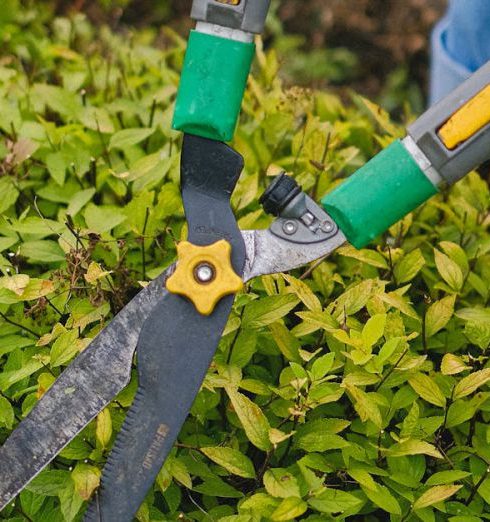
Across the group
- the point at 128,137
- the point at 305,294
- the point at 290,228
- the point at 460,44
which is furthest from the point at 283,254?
the point at 460,44

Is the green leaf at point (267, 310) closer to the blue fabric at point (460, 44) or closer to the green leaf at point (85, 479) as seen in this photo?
the green leaf at point (85, 479)

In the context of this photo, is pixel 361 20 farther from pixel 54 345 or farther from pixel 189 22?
pixel 54 345

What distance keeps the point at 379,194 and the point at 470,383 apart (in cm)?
36

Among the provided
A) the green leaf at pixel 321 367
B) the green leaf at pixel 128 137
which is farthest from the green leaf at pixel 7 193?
the green leaf at pixel 321 367

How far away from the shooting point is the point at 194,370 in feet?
4.03

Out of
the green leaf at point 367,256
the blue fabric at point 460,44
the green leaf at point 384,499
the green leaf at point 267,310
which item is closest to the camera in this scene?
the green leaf at point 384,499

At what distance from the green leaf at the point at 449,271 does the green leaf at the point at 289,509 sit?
0.54m

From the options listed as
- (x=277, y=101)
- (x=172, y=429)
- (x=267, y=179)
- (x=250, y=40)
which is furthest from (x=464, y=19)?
(x=172, y=429)

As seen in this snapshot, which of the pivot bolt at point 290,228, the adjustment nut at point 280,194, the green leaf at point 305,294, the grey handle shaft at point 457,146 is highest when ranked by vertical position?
the grey handle shaft at point 457,146

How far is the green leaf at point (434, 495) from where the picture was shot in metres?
1.29

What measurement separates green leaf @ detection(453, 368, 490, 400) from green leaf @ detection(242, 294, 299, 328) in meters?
0.30

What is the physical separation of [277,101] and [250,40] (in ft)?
2.14

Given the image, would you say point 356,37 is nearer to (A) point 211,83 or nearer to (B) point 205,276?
(A) point 211,83

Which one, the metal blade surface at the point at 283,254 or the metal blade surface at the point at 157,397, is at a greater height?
the metal blade surface at the point at 283,254
